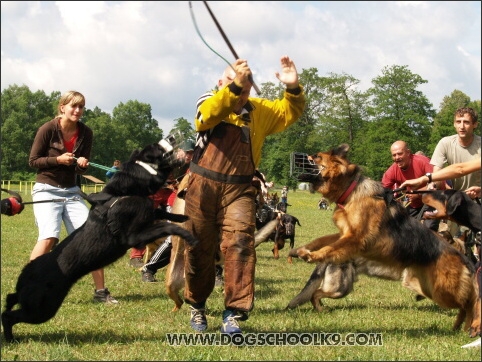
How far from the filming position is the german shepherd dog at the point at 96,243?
441 centimetres

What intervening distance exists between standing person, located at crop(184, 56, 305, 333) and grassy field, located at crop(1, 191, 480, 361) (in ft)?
1.67

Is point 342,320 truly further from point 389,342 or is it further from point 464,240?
point 464,240

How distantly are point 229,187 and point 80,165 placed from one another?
1848mm

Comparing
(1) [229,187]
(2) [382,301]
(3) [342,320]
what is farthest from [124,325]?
(2) [382,301]

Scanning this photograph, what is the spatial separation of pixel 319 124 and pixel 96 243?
12.2 m

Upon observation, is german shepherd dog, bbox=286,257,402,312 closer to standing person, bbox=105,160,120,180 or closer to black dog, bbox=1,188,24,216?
standing person, bbox=105,160,120,180

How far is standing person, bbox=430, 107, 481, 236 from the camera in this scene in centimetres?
636

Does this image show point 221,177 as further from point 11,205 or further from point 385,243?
point 385,243

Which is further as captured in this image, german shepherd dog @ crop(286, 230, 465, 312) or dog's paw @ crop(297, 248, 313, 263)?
german shepherd dog @ crop(286, 230, 465, 312)

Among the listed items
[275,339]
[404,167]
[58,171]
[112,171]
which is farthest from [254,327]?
[404,167]

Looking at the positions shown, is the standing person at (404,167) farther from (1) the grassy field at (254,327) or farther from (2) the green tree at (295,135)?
(2) the green tree at (295,135)

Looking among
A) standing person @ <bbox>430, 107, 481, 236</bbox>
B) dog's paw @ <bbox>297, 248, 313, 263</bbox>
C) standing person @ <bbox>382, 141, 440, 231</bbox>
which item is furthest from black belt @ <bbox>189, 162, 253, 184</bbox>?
standing person @ <bbox>382, 141, 440, 231</bbox>

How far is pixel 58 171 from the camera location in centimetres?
609

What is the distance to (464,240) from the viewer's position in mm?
7801
